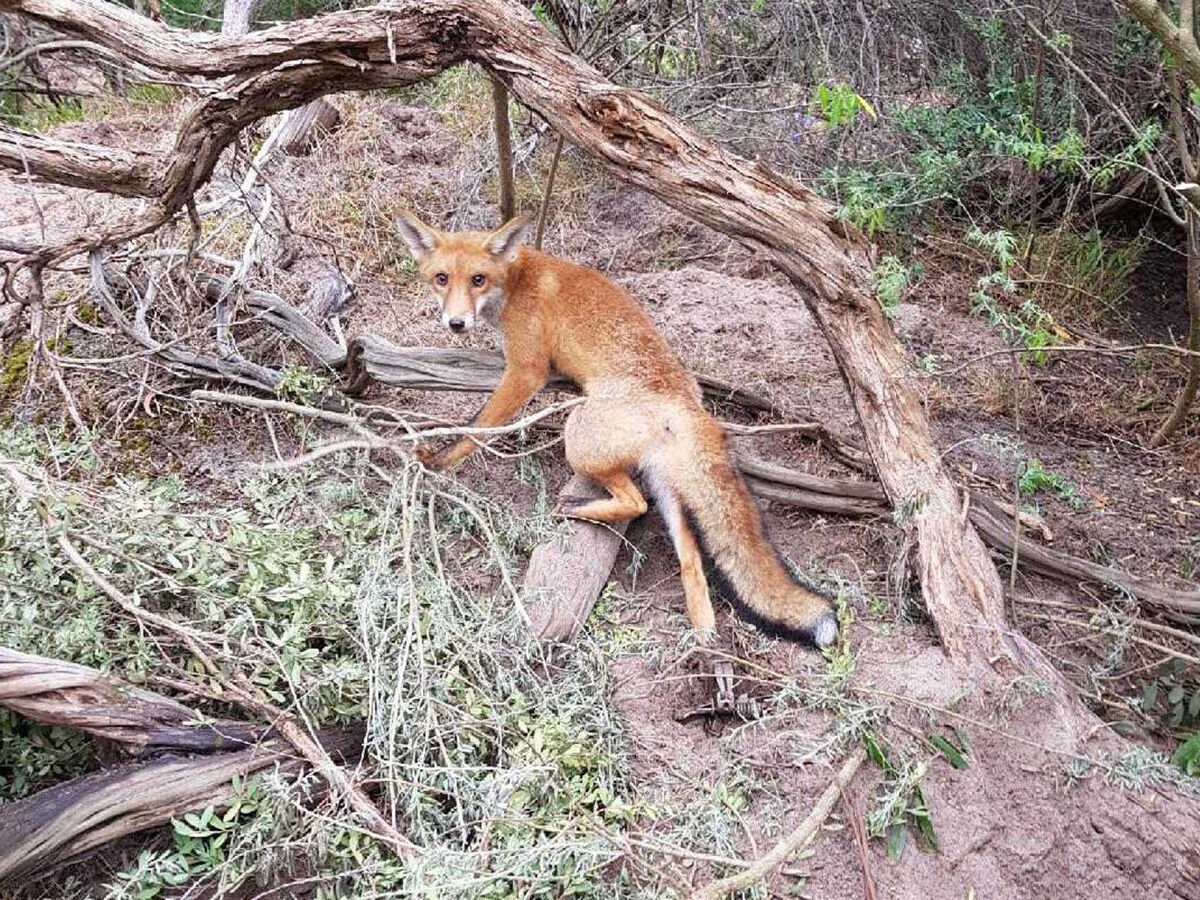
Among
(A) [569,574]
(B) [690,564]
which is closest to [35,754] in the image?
(A) [569,574]

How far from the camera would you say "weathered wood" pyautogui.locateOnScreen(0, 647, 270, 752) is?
344 centimetres

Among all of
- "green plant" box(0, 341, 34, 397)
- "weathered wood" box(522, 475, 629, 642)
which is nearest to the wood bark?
"weathered wood" box(522, 475, 629, 642)

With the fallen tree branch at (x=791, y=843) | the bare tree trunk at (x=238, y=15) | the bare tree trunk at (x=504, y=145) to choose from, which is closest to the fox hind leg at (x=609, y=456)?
the fallen tree branch at (x=791, y=843)

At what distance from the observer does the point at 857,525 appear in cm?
493

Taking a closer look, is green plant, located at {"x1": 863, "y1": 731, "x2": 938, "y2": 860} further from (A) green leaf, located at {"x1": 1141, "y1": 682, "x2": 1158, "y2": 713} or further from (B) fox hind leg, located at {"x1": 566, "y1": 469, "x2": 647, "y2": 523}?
(B) fox hind leg, located at {"x1": 566, "y1": 469, "x2": 647, "y2": 523}

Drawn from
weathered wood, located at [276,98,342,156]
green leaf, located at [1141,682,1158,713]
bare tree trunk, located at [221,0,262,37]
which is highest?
bare tree trunk, located at [221,0,262,37]

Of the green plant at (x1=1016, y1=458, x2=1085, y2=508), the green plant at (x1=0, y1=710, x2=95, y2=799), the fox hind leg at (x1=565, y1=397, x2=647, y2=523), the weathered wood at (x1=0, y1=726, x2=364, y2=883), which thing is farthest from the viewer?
the green plant at (x1=1016, y1=458, x2=1085, y2=508)

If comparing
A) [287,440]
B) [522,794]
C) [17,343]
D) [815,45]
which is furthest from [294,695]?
[815,45]

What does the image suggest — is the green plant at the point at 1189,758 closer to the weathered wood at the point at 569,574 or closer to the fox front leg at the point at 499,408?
the weathered wood at the point at 569,574

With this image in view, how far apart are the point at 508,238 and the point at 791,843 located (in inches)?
134

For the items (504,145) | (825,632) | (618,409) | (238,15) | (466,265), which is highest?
(238,15)

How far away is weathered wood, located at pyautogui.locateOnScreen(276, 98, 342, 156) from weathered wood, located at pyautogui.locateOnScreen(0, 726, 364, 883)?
569 cm

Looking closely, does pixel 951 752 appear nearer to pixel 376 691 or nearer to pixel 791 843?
pixel 791 843

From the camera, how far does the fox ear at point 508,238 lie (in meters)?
5.18
